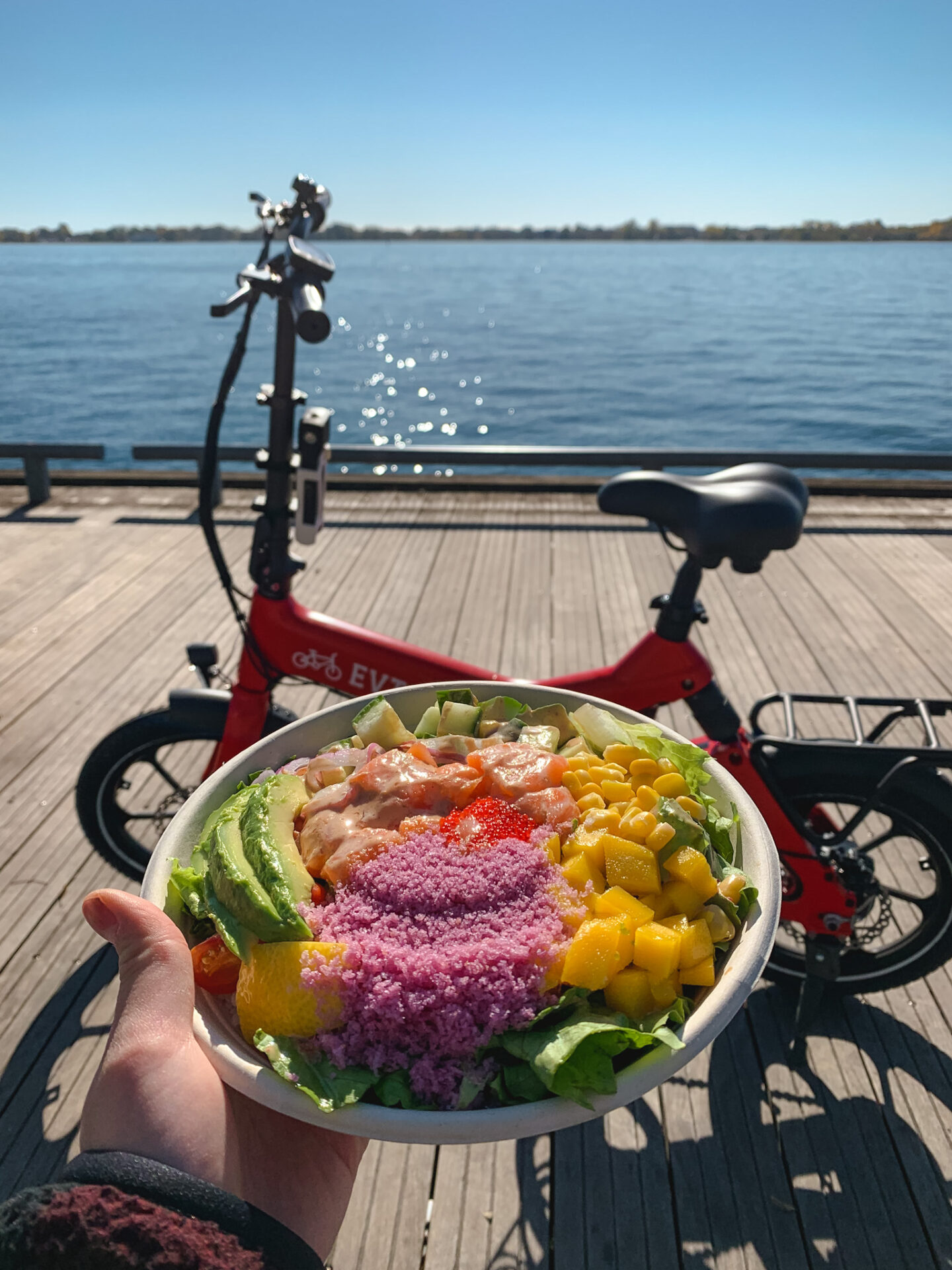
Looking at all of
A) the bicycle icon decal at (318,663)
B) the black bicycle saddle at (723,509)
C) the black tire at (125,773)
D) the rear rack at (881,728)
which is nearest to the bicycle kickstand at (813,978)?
the rear rack at (881,728)

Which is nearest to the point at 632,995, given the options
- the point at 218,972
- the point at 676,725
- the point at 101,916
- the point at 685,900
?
the point at 685,900

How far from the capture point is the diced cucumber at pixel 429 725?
1.42 meters

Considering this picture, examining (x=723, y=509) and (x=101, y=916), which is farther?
(x=723, y=509)

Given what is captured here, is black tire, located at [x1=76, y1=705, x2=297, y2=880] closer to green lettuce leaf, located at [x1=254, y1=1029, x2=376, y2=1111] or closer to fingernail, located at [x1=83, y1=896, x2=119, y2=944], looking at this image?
fingernail, located at [x1=83, y1=896, x2=119, y2=944]

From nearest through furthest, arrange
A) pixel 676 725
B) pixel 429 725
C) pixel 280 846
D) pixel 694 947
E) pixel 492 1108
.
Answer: pixel 492 1108 < pixel 694 947 < pixel 280 846 < pixel 429 725 < pixel 676 725

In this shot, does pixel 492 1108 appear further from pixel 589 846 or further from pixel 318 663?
pixel 318 663

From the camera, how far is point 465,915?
38.5 inches

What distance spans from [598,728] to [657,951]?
448 millimetres

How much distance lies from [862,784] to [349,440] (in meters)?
22.7

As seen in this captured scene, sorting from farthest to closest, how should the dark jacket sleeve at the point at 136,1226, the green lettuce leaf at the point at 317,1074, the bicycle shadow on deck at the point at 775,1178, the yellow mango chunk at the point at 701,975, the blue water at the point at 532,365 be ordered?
the blue water at the point at 532,365, the bicycle shadow on deck at the point at 775,1178, the yellow mango chunk at the point at 701,975, the green lettuce leaf at the point at 317,1074, the dark jacket sleeve at the point at 136,1226

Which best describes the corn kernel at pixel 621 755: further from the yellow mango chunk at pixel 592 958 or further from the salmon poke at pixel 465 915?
the yellow mango chunk at pixel 592 958

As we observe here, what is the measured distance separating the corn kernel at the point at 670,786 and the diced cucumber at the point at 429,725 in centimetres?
42

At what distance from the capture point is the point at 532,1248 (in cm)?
172

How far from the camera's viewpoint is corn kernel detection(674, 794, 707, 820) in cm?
115
